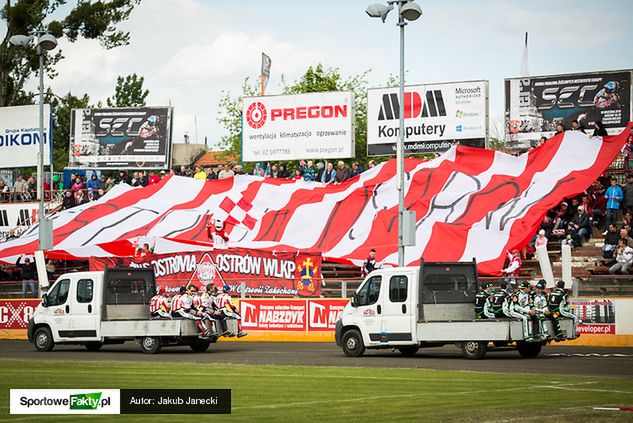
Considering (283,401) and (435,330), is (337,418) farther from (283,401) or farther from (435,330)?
(435,330)

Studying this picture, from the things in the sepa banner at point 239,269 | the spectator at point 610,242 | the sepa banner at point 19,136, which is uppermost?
the sepa banner at point 19,136

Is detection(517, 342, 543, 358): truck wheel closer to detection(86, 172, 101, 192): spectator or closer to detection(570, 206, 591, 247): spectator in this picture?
detection(570, 206, 591, 247): spectator

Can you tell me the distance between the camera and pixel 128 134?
52.3m

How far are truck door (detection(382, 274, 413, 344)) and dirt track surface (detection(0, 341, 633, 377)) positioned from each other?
0.55 metres

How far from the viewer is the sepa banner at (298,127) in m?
47.0

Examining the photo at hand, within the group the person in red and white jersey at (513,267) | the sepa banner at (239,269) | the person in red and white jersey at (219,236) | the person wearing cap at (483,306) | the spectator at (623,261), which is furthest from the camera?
the person in red and white jersey at (219,236)

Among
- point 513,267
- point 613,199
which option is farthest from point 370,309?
point 613,199

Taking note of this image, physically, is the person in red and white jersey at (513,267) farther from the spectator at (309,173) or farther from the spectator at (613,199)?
the spectator at (309,173)

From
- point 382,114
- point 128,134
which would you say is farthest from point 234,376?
point 128,134

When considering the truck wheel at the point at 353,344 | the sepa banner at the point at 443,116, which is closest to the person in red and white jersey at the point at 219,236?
the sepa banner at the point at 443,116

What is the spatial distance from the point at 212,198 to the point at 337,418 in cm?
3047

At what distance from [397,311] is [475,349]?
80.3 inches

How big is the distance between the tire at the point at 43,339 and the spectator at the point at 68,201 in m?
18.6

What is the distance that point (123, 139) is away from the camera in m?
52.4
